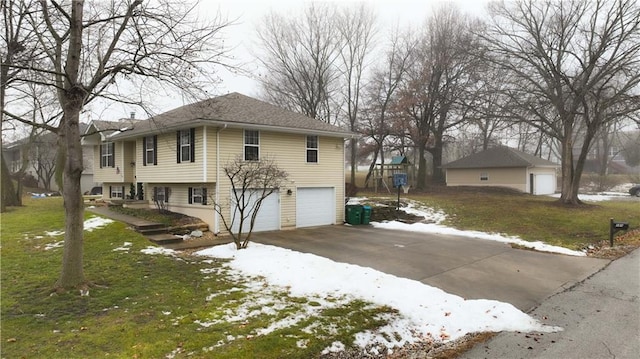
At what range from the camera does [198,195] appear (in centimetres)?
1461

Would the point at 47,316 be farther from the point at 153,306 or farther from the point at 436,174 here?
the point at 436,174

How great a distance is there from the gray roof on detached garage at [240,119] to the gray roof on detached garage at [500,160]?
2181cm

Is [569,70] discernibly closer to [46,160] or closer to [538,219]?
[538,219]

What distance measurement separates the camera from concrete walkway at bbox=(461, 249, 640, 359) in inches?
188

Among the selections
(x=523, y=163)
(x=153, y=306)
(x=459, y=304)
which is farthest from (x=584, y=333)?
(x=523, y=163)

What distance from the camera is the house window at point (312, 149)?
16469mm

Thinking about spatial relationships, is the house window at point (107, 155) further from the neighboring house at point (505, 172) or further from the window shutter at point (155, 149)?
the neighboring house at point (505, 172)

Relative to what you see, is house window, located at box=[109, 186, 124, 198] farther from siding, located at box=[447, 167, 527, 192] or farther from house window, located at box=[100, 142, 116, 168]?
siding, located at box=[447, 167, 527, 192]

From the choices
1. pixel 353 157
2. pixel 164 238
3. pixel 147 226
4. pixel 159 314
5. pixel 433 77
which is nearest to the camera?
pixel 159 314

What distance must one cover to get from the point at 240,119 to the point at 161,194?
5.93 meters

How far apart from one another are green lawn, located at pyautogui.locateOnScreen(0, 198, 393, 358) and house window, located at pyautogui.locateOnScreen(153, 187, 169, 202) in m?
7.41

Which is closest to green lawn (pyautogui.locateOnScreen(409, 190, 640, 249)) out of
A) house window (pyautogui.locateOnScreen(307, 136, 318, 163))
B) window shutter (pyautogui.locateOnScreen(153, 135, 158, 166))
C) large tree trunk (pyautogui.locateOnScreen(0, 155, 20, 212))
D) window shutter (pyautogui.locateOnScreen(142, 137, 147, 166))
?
house window (pyautogui.locateOnScreen(307, 136, 318, 163))

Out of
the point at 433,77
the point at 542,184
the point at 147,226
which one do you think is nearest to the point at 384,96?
the point at 433,77

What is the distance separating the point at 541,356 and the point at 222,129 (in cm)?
1167
